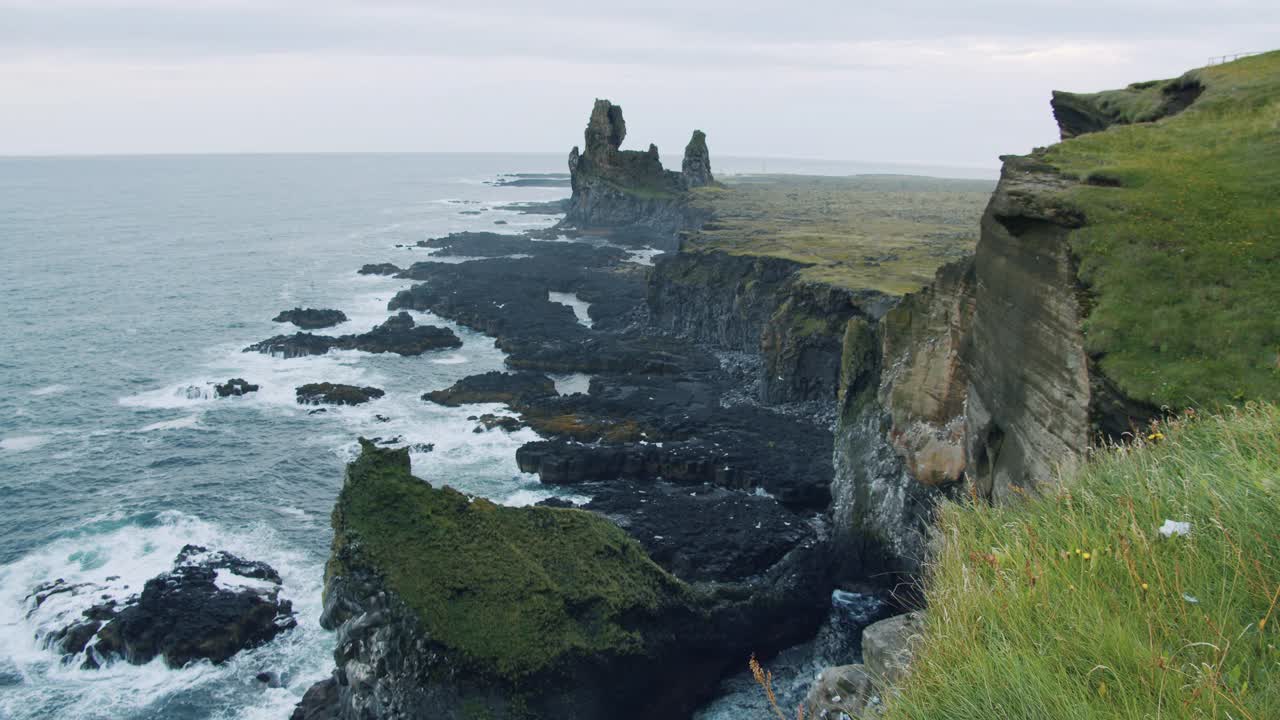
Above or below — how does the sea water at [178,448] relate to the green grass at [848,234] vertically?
below

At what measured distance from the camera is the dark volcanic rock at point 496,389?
54594 millimetres

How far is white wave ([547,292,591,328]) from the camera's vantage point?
81125mm

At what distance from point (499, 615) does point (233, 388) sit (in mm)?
42350

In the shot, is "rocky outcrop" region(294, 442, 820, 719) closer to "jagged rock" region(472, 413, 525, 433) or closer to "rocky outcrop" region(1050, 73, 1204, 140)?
"jagged rock" region(472, 413, 525, 433)

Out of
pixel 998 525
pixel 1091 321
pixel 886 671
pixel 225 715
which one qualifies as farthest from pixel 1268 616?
pixel 225 715

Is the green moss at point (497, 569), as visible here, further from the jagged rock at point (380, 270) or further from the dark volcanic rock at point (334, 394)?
the jagged rock at point (380, 270)

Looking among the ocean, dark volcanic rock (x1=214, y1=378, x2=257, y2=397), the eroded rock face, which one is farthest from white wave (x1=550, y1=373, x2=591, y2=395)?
the eroded rock face

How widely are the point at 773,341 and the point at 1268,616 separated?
48553mm

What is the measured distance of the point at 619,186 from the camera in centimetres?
14400

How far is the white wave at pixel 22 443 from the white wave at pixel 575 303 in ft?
144

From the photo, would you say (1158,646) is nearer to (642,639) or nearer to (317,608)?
(642,639)

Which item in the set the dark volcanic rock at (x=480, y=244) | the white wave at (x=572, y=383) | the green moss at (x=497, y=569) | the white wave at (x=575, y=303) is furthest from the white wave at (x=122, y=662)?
the dark volcanic rock at (x=480, y=244)

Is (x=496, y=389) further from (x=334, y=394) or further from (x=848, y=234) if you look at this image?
(x=848, y=234)

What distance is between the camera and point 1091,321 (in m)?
18.5
